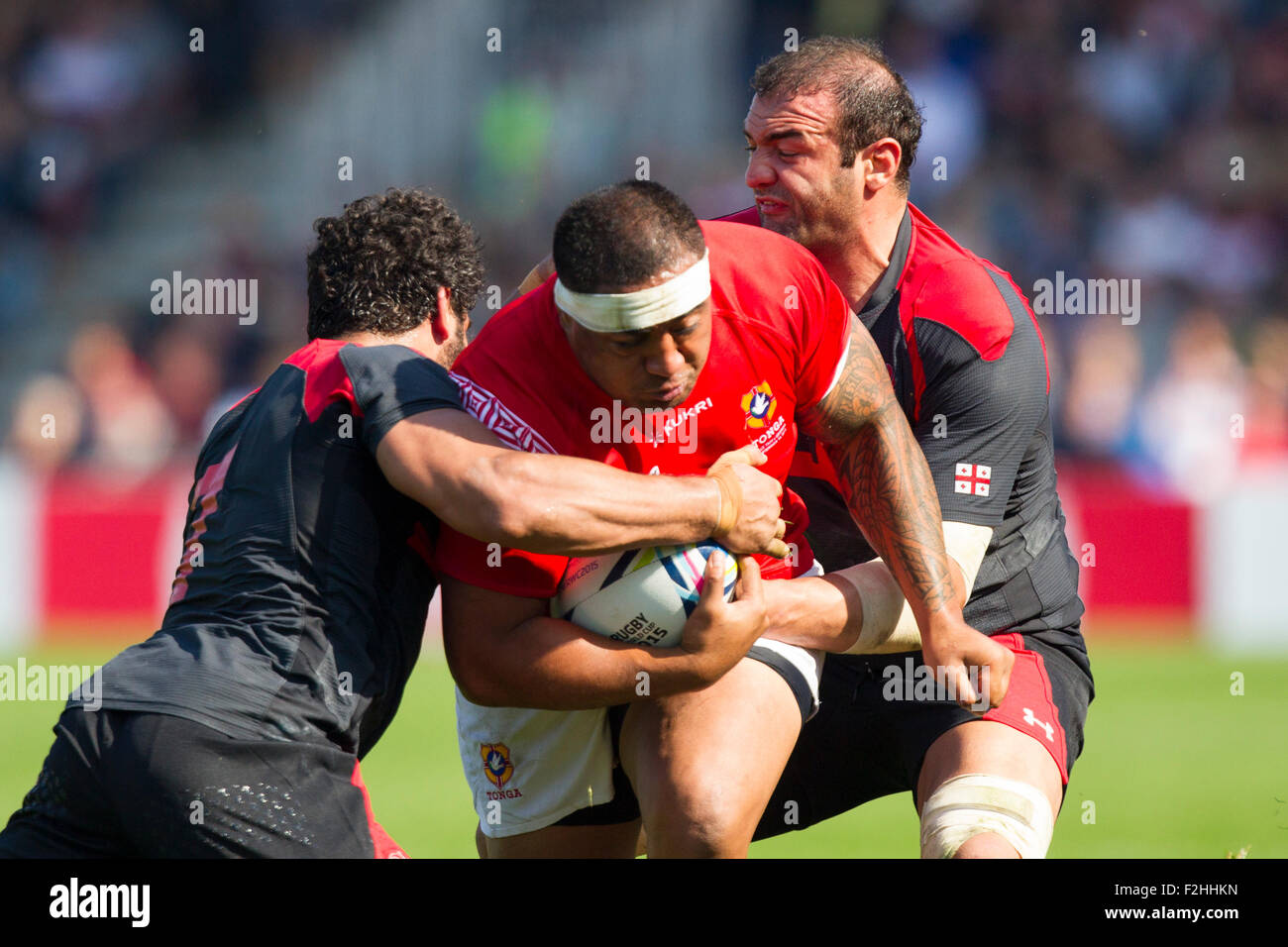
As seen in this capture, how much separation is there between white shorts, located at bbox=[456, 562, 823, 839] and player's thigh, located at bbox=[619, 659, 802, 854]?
12 centimetres

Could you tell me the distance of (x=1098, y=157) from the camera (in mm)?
15867

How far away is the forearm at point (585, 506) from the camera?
3693 millimetres

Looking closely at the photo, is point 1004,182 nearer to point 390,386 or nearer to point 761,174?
point 761,174

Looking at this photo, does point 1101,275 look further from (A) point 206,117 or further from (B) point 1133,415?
(A) point 206,117

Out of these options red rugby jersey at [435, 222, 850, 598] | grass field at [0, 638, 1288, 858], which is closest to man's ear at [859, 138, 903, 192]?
red rugby jersey at [435, 222, 850, 598]

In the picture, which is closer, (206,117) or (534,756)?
(534,756)

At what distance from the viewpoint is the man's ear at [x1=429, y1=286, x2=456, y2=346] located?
172 inches

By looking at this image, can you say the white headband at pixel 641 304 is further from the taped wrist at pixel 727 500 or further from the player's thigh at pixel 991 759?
the player's thigh at pixel 991 759

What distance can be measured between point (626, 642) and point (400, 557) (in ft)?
2.04

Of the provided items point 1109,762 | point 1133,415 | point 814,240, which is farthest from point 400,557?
point 1133,415

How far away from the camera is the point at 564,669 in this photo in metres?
4.02

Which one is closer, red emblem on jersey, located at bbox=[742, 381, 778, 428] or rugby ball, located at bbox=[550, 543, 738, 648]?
rugby ball, located at bbox=[550, 543, 738, 648]

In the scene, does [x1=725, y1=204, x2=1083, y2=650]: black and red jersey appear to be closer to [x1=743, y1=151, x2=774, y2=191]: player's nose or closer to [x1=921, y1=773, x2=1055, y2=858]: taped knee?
[x1=743, y1=151, x2=774, y2=191]: player's nose

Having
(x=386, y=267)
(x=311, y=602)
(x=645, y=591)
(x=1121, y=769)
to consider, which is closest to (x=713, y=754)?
(x=645, y=591)
